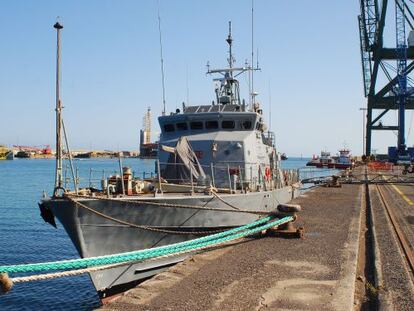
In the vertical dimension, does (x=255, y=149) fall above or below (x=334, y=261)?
above

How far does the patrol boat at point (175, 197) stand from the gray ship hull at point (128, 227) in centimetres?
2

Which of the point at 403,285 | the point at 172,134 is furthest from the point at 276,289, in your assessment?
the point at 172,134

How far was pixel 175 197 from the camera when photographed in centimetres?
1062

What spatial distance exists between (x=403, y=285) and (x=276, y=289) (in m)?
1.75

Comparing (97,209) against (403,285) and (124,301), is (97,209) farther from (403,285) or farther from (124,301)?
(403,285)

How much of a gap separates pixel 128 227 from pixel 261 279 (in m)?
4.50

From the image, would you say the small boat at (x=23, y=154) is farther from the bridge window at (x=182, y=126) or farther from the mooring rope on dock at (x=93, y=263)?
the mooring rope on dock at (x=93, y=263)

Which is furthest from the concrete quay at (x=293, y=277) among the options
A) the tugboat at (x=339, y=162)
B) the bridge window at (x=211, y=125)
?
the tugboat at (x=339, y=162)

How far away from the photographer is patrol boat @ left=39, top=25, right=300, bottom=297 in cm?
959

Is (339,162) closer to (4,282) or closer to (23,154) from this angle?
(4,282)

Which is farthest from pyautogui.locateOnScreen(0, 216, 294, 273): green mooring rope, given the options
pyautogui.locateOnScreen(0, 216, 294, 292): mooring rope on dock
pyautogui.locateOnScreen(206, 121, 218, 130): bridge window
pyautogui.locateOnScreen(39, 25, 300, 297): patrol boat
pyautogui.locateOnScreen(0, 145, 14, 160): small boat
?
pyautogui.locateOnScreen(0, 145, 14, 160): small boat

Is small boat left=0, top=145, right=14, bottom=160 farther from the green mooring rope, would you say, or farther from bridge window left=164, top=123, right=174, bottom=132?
the green mooring rope

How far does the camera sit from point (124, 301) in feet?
18.1

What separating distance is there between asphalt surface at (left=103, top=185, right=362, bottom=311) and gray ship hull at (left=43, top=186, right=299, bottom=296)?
241 cm
